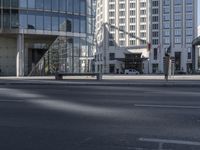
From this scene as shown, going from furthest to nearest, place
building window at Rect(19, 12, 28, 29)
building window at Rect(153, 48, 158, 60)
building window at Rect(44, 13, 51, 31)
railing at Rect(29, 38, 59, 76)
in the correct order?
building window at Rect(153, 48, 158, 60)
railing at Rect(29, 38, 59, 76)
building window at Rect(44, 13, 51, 31)
building window at Rect(19, 12, 28, 29)

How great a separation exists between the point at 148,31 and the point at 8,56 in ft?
358

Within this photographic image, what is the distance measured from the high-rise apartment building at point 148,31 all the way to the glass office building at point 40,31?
320 feet

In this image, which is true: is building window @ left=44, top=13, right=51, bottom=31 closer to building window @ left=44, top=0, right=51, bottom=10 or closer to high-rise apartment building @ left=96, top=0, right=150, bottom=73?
building window @ left=44, top=0, right=51, bottom=10

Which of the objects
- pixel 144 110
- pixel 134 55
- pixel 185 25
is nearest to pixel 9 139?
pixel 144 110

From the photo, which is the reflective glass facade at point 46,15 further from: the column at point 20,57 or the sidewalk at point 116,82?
the sidewalk at point 116,82

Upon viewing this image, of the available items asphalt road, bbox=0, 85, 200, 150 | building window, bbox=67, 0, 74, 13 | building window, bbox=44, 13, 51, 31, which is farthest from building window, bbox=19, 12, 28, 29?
asphalt road, bbox=0, 85, 200, 150

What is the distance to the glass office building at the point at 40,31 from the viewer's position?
52928 mm

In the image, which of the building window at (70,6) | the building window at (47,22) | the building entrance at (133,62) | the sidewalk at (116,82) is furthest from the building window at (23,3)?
the building entrance at (133,62)

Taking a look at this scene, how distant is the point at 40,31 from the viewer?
53.9 metres

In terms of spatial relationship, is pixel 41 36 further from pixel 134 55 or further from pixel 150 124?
pixel 134 55

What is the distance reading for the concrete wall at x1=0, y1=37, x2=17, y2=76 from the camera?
57375 millimetres

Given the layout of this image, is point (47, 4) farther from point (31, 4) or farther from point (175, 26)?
point (175, 26)

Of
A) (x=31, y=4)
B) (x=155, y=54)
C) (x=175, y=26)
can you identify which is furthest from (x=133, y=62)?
(x=31, y=4)

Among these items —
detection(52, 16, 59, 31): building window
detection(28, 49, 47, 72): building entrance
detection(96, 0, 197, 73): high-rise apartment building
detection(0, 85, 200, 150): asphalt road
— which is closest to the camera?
detection(0, 85, 200, 150): asphalt road
